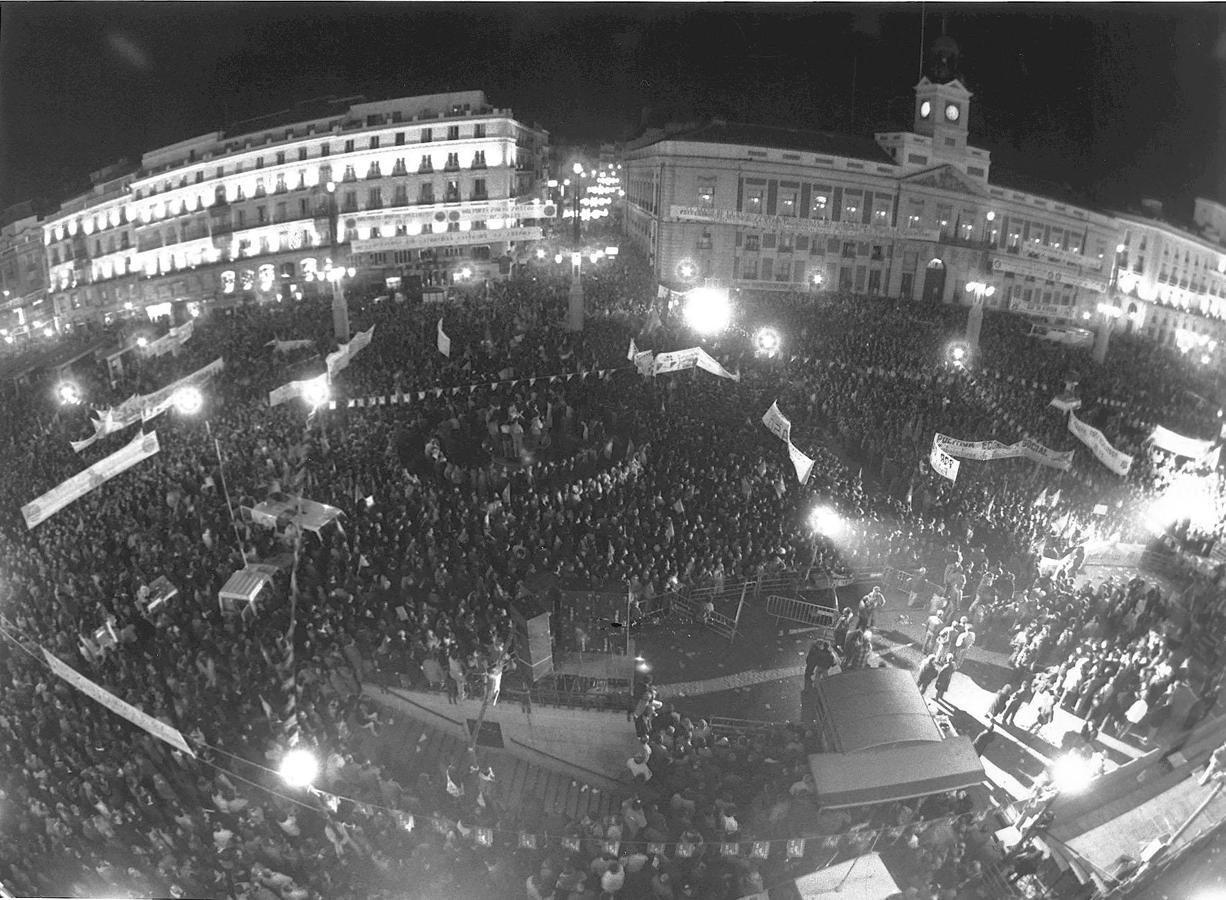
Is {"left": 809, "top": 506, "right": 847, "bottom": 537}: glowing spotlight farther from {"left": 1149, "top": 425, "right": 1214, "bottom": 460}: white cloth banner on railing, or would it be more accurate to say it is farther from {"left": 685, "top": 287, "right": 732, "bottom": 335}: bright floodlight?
{"left": 685, "top": 287, "right": 732, "bottom": 335}: bright floodlight

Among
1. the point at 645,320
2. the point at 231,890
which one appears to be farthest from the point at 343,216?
the point at 231,890

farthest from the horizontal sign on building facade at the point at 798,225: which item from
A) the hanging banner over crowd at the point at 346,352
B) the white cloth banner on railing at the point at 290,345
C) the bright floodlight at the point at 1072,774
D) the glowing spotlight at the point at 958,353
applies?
the bright floodlight at the point at 1072,774

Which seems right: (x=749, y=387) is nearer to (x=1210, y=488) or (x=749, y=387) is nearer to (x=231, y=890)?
(x=1210, y=488)

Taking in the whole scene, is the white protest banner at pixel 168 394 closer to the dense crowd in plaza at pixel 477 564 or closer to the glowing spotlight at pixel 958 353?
the dense crowd in plaza at pixel 477 564

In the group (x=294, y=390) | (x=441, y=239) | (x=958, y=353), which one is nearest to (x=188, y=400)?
(x=294, y=390)

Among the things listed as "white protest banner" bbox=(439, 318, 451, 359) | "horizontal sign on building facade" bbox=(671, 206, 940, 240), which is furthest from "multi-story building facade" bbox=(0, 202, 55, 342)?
"horizontal sign on building facade" bbox=(671, 206, 940, 240)

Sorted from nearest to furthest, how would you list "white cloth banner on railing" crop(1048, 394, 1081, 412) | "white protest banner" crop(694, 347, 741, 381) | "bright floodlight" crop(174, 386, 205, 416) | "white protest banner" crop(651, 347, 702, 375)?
"bright floodlight" crop(174, 386, 205, 416), "white protest banner" crop(651, 347, 702, 375), "white protest banner" crop(694, 347, 741, 381), "white cloth banner on railing" crop(1048, 394, 1081, 412)

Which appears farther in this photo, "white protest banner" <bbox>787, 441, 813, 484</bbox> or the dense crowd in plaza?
"white protest banner" <bbox>787, 441, 813, 484</bbox>
